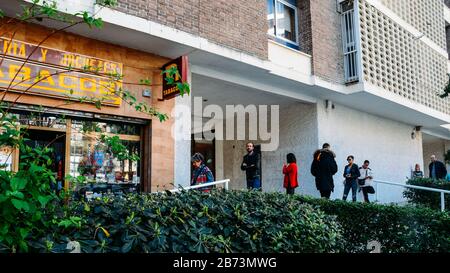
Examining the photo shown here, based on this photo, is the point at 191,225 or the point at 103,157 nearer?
the point at 191,225

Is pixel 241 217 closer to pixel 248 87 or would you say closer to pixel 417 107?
pixel 248 87

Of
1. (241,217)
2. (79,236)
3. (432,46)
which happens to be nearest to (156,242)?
(79,236)

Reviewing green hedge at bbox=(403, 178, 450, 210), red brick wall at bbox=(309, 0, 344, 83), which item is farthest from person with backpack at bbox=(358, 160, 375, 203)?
red brick wall at bbox=(309, 0, 344, 83)

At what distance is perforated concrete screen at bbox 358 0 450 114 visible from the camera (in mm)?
12383

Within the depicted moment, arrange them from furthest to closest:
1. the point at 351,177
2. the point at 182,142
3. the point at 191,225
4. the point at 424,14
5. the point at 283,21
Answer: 1. the point at 424,14
2. the point at 283,21
3. the point at 351,177
4. the point at 182,142
5. the point at 191,225

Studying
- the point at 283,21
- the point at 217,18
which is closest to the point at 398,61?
the point at 283,21

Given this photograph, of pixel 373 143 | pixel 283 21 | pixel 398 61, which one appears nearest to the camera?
pixel 283 21

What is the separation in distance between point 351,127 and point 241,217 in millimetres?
11999

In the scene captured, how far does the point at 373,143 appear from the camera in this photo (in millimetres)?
15078

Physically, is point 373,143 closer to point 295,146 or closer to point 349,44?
point 295,146

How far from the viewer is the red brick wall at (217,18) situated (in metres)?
7.65

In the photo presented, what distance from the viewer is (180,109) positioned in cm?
888

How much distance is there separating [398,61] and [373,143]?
10.8 feet

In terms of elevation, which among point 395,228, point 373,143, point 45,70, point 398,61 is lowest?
point 395,228
